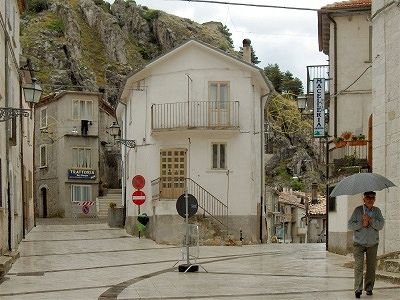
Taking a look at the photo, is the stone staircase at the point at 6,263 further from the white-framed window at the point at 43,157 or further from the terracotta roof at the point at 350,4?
the white-framed window at the point at 43,157

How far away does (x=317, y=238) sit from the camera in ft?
201

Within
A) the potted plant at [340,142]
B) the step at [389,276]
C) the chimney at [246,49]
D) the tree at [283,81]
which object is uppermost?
the tree at [283,81]

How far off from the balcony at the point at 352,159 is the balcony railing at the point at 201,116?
272 inches

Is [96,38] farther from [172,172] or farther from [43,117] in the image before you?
[172,172]

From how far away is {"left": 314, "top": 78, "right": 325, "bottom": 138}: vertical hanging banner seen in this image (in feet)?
84.0

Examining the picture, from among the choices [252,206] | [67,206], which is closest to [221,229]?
[252,206]

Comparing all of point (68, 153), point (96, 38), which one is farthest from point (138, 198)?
point (96, 38)

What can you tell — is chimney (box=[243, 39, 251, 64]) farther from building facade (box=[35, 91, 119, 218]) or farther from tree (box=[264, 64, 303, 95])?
tree (box=[264, 64, 303, 95])

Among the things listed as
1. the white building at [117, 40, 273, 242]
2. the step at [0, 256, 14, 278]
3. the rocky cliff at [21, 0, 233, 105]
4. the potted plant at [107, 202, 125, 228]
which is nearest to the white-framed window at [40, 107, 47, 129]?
the rocky cliff at [21, 0, 233, 105]

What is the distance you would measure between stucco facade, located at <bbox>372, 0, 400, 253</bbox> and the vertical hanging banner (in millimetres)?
8141

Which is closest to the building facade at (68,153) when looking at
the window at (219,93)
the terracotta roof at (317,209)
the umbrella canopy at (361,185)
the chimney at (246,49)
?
the terracotta roof at (317,209)

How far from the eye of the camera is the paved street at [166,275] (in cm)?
1266

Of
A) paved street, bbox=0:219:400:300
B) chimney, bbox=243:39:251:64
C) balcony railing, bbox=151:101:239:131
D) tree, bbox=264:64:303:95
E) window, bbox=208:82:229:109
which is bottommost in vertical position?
paved street, bbox=0:219:400:300

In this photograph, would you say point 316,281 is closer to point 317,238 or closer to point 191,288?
point 191,288
